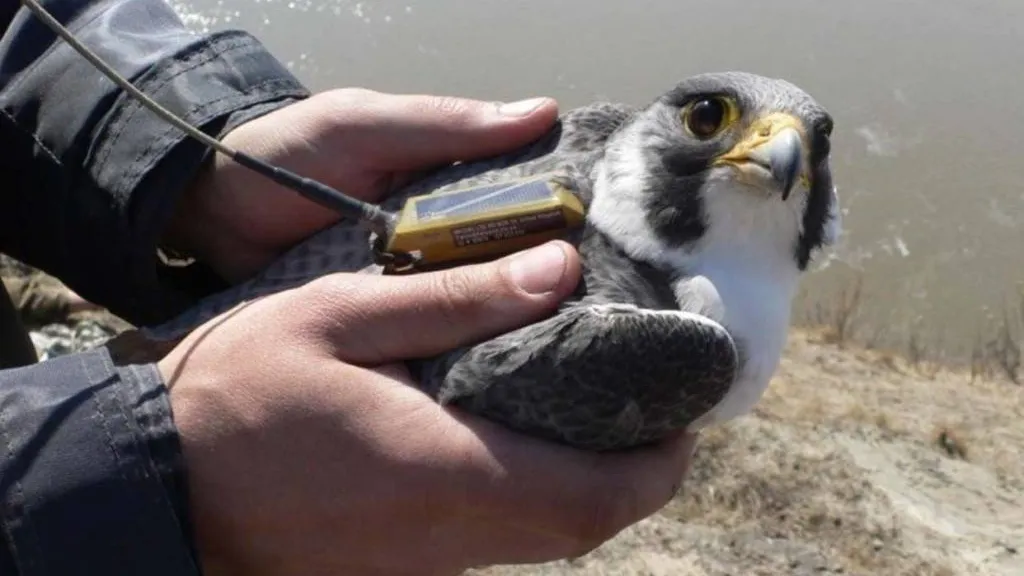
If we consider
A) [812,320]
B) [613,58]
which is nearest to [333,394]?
[812,320]

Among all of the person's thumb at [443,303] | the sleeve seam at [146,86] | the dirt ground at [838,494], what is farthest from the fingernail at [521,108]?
the dirt ground at [838,494]

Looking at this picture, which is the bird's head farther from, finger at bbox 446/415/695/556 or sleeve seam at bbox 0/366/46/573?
sleeve seam at bbox 0/366/46/573

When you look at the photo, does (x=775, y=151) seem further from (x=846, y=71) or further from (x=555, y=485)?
(x=846, y=71)

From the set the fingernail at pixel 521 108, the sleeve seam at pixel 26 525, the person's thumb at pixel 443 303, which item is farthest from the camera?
the fingernail at pixel 521 108

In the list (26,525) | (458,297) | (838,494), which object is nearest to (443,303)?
(458,297)

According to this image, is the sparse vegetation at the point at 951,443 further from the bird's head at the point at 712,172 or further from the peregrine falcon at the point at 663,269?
the bird's head at the point at 712,172

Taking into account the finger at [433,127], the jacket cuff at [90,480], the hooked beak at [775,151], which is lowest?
the jacket cuff at [90,480]

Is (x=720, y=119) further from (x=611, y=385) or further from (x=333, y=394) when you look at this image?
(x=333, y=394)
